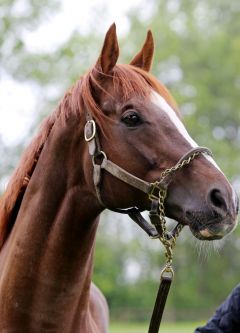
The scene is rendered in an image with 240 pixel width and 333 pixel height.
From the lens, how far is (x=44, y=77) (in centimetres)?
2345

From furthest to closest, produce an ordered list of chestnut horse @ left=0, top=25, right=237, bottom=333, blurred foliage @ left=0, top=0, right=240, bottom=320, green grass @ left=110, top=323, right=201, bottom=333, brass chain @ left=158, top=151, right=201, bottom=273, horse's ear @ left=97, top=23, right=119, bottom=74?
blurred foliage @ left=0, top=0, right=240, bottom=320 < green grass @ left=110, top=323, right=201, bottom=333 < horse's ear @ left=97, top=23, right=119, bottom=74 < chestnut horse @ left=0, top=25, right=237, bottom=333 < brass chain @ left=158, top=151, right=201, bottom=273

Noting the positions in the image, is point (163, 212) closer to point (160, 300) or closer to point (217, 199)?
point (217, 199)

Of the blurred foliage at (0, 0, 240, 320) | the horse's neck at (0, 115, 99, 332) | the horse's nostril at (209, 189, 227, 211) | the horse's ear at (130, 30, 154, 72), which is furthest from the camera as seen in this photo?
the blurred foliage at (0, 0, 240, 320)

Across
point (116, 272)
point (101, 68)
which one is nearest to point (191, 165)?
point (101, 68)

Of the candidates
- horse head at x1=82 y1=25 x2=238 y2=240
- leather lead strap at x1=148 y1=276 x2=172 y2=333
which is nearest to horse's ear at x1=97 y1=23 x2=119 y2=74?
horse head at x1=82 y1=25 x2=238 y2=240

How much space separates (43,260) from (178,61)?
3017 centimetres

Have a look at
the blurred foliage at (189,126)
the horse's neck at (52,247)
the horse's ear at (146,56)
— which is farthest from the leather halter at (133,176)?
the blurred foliage at (189,126)

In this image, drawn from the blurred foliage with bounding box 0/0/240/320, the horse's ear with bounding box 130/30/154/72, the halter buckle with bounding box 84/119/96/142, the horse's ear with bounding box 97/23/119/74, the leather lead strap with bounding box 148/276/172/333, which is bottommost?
the leather lead strap with bounding box 148/276/172/333

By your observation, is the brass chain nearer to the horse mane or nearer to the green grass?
the horse mane

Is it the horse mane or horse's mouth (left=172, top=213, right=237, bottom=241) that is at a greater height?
the horse mane

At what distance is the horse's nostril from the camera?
125 inches

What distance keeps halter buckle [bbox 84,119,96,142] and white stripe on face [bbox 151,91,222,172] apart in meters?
0.37

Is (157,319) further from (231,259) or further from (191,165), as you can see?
(231,259)

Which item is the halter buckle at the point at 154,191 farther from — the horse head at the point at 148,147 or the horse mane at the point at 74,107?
the horse mane at the point at 74,107
